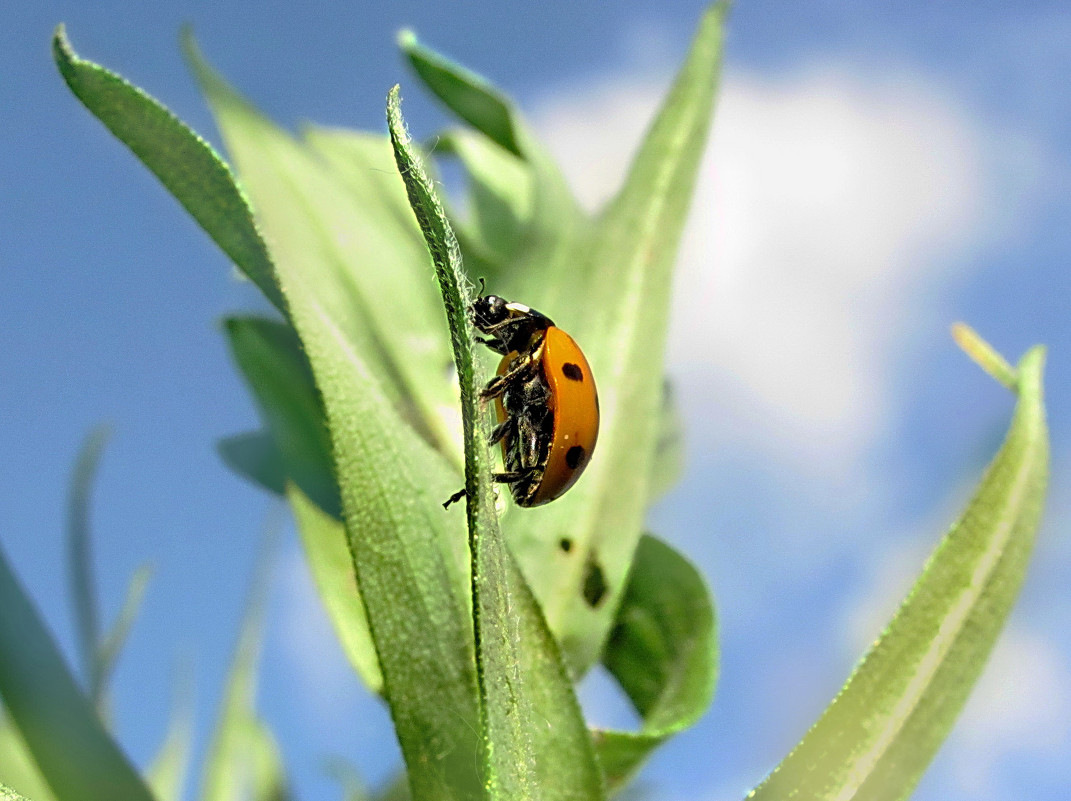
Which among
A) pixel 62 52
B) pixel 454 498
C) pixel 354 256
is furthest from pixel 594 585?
pixel 62 52

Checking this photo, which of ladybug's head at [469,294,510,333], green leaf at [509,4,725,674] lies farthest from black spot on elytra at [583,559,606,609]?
ladybug's head at [469,294,510,333]

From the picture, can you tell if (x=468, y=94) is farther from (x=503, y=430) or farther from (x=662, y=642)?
(x=662, y=642)

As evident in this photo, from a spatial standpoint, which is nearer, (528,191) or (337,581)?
(337,581)

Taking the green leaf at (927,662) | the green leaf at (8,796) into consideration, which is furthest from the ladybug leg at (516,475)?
the green leaf at (8,796)

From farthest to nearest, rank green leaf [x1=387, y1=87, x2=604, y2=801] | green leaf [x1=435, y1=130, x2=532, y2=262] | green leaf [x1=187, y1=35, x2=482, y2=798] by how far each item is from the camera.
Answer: green leaf [x1=435, y1=130, x2=532, y2=262] → green leaf [x1=187, y1=35, x2=482, y2=798] → green leaf [x1=387, y1=87, x2=604, y2=801]

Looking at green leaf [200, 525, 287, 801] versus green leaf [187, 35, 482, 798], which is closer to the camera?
green leaf [187, 35, 482, 798]

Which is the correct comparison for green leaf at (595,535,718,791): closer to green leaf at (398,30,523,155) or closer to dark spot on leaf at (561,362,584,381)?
dark spot on leaf at (561,362,584,381)

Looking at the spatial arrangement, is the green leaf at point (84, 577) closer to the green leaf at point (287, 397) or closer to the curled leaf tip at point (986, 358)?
the green leaf at point (287, 397)
